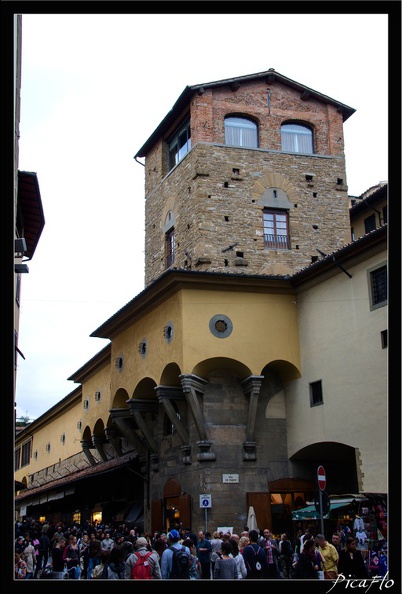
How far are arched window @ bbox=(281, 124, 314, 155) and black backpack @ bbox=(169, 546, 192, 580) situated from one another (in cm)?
2026

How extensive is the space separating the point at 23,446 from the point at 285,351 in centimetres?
3992

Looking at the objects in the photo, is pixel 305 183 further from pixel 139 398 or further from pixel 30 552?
pixel 30 552

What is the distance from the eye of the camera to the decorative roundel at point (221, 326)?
22.6m

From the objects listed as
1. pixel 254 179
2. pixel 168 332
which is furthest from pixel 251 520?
pixel 254 179

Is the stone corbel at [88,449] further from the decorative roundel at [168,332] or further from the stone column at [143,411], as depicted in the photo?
the decorative roundel at [168,332]

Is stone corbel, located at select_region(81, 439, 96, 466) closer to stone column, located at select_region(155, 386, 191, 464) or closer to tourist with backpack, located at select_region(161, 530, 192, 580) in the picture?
stone column, located at select_region(155, 386, 191, 464)

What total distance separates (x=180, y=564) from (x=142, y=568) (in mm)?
662

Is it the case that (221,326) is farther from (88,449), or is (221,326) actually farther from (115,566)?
(88,449)

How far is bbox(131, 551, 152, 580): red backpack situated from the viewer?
998 centimetres

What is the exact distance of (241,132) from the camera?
28.3 m

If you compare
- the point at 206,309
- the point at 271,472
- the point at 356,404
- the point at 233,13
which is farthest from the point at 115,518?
the point at 233,13

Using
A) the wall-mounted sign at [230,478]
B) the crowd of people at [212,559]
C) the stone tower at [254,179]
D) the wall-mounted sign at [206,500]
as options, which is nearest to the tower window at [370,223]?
the stone tower at [254,179]

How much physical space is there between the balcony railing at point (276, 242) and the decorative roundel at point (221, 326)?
192 inches

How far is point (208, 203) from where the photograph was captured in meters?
26.8
